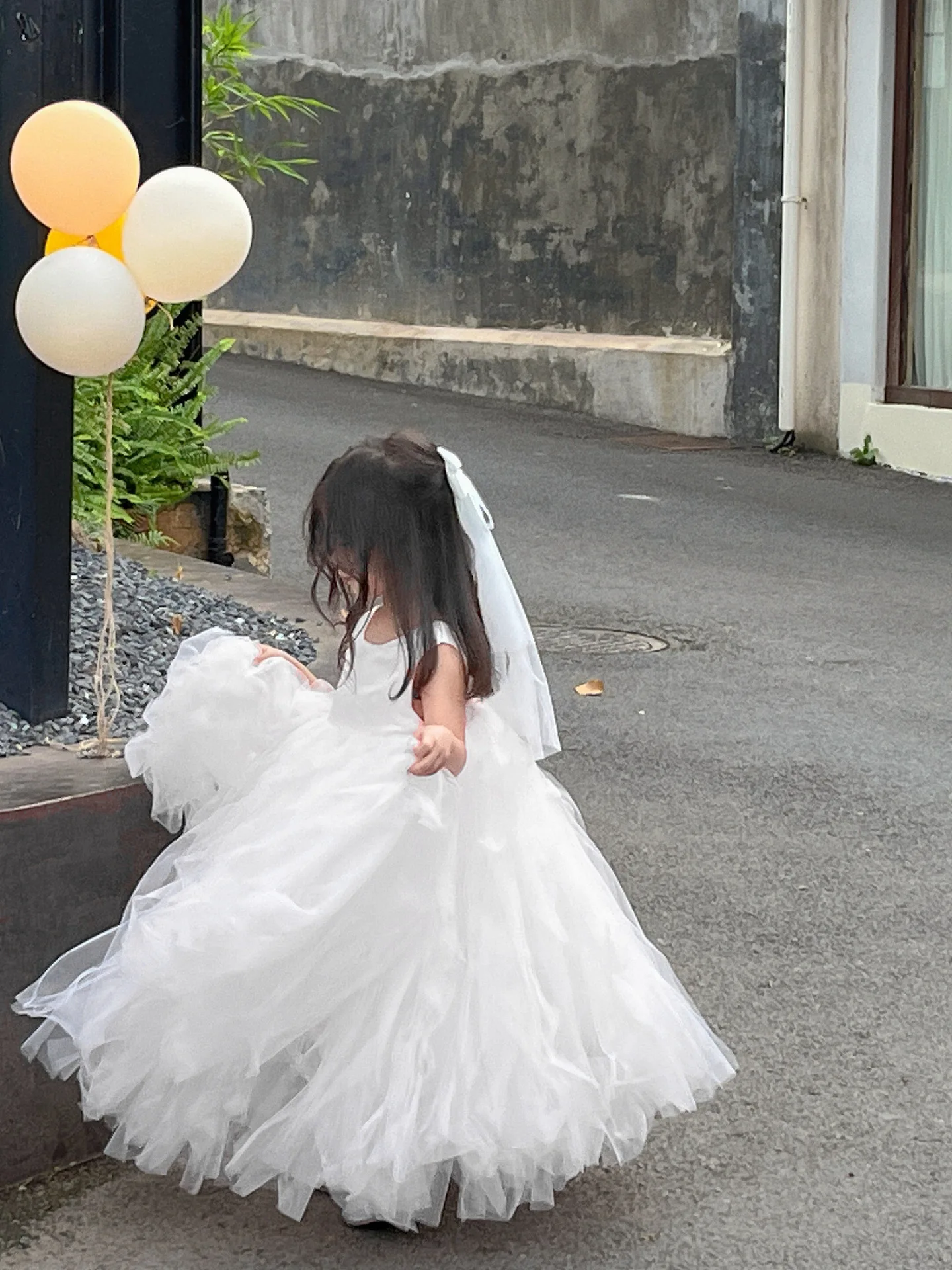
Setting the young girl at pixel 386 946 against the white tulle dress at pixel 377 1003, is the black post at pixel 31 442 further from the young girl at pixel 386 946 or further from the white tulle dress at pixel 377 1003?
the white tulle dress at pixel 377 1003

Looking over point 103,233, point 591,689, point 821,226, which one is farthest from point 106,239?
point 821,226

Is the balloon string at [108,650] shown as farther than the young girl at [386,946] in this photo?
Yes

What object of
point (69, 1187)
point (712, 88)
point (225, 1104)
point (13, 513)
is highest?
point (712, 88)

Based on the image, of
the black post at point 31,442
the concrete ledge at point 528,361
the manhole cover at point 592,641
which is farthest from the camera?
the concrete ledge at point 528,361

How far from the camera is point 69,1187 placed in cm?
309

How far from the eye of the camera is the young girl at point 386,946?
2.80 m

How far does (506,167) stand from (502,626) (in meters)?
12.2

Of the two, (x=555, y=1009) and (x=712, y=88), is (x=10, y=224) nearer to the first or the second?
(x=555, y=1009)

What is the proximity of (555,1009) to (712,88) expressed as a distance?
11075 millimetres

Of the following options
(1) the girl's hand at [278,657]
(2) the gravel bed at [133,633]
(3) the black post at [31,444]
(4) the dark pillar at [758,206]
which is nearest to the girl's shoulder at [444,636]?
(1) the girl's hand at [278,657]

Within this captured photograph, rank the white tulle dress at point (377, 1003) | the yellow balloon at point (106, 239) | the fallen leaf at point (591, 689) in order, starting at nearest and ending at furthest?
the white tulle dress at point (377, 1003) → the yellow balloon at point (106, 239) → the fallen leaf at point (591, 689)

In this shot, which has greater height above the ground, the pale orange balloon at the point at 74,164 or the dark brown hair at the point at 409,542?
the pale orange balloon at the point at 74,164

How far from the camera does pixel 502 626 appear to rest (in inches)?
121

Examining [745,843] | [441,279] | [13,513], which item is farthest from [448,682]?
[441,279]
